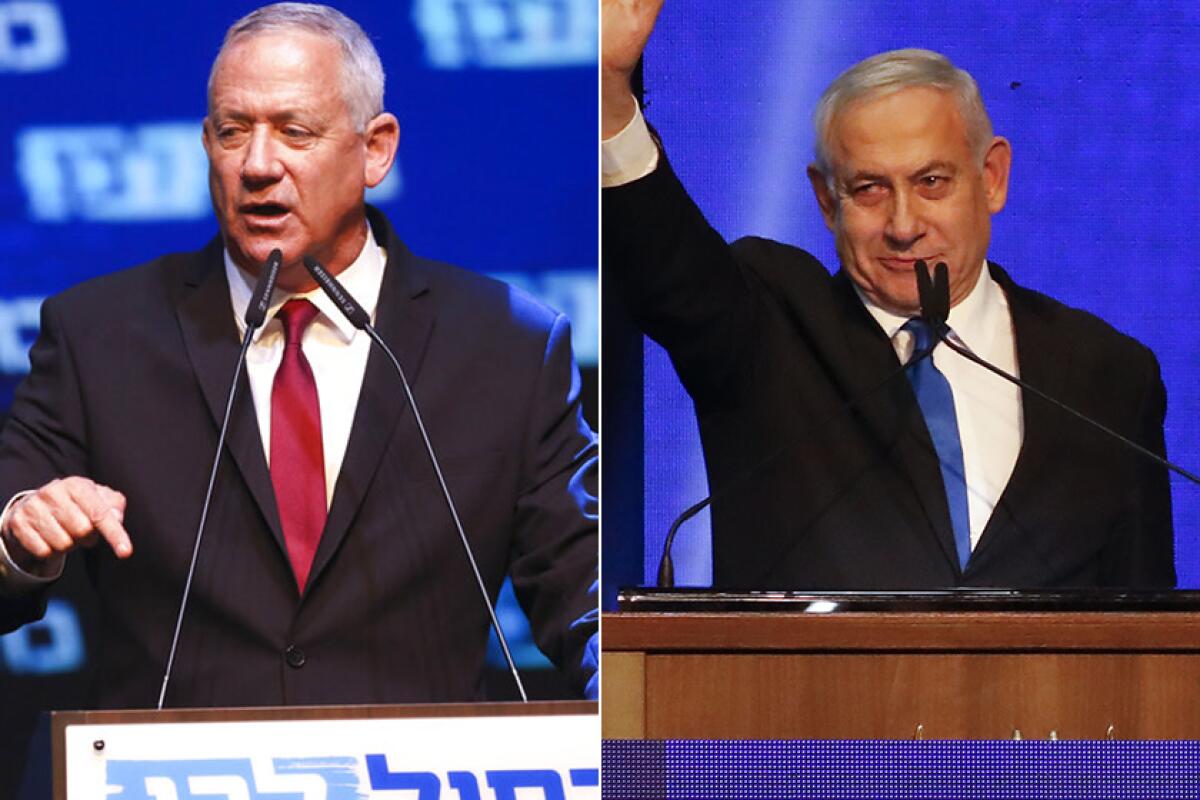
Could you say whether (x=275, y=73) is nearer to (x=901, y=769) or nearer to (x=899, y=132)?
(x=899, y=132)

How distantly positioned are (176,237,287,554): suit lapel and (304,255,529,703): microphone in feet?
0.48

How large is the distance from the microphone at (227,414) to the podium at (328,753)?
168 mm

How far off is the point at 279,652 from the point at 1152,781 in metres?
1.30

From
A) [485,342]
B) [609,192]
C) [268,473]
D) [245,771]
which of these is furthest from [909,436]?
[245,771]

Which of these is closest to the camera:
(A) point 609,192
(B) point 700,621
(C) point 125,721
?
(C) point 125,721

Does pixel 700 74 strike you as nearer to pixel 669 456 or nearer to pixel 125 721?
pixel 669 456

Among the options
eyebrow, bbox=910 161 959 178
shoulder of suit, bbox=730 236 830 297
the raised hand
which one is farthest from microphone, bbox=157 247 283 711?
eyebrow, bbox=910 161 959 178

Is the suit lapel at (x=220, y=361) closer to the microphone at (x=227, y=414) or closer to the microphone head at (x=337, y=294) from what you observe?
the microphone at (x=227, y=414)

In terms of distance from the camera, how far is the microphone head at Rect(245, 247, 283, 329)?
7.81 ft

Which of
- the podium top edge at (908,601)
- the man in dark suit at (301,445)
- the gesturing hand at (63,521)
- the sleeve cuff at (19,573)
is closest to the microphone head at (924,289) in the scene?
the podium top edge at (908,601)

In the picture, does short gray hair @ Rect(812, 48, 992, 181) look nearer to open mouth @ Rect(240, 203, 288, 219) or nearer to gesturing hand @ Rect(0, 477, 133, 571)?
open mouth @ Rect(240, 203, 288, 219)

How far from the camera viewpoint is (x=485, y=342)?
252 centimetres

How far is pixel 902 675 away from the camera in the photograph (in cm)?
240

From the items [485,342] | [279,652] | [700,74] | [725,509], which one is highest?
[700,74]
